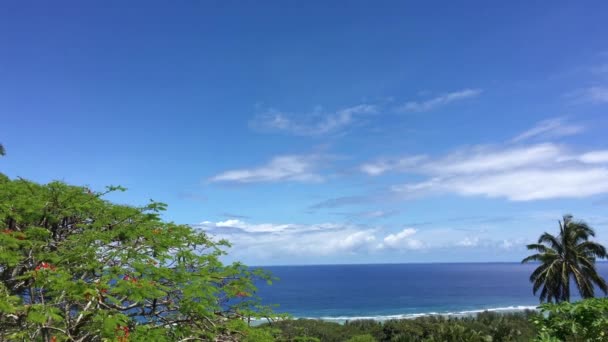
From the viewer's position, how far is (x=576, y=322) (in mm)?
7230

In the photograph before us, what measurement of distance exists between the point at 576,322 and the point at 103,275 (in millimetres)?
8431

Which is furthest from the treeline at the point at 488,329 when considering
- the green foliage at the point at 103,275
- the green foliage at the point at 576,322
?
the green foliage at the point at 103,275

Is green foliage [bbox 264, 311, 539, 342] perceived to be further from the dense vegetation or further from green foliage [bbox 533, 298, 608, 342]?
green foliage [bbox 533, 298, 608, 342]

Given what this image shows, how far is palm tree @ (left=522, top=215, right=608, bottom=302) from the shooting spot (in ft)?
117

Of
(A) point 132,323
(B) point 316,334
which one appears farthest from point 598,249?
(A) point 132,323

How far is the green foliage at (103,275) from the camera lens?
7.64 meters

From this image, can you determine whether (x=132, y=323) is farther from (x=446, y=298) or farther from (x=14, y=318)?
(x=446, y=298)

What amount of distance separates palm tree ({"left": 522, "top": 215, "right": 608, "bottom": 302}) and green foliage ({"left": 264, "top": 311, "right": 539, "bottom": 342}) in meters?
3.94

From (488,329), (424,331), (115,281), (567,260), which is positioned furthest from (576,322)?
(488,329)

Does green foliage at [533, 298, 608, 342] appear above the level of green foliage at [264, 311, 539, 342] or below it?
above

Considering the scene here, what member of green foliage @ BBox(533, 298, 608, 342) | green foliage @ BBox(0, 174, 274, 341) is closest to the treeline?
green foliage @ BBox(533, 298, 608, 342)

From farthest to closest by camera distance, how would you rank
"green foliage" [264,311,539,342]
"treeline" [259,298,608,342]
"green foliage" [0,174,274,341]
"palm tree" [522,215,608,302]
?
1. "green foliage" [264,311,539,342]
2. "palm tree" [522,215,608,302]
3. "green foliage" [0,174,274,341]
4. "treeline" [259,298,608,342]

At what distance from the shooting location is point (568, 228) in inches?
1448

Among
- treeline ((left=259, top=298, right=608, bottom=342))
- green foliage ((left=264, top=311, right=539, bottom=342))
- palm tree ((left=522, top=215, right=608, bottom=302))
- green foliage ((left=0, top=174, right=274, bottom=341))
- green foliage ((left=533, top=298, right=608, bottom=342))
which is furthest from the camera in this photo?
green foliage ((left=264, top=311, right=539, bottom=342))
